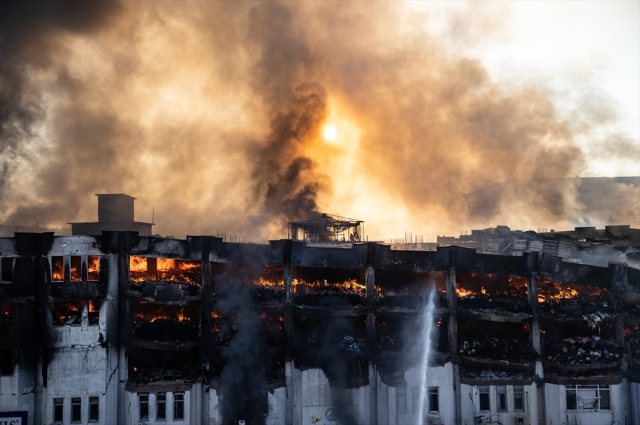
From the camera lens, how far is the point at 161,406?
19.8 m

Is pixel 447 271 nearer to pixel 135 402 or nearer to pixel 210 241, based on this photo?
pixel 210 241

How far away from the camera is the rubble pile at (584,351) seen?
734 inches

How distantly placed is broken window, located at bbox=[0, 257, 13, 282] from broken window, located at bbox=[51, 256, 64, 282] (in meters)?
2.08

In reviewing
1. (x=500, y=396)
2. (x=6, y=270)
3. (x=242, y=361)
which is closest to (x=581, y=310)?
(x=500, y=396)

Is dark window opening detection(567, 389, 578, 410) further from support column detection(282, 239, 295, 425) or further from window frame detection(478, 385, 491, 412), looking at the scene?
support column detection(282, 239, 295, 425)

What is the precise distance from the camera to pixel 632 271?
59.8 feet

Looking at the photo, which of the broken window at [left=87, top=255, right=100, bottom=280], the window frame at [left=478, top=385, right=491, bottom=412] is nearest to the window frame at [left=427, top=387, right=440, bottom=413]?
the window frame at [left=478, top=385, right=491, bottom=412]

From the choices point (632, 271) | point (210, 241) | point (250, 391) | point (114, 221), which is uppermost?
point (114, 221)

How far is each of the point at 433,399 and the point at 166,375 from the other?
14.8 m

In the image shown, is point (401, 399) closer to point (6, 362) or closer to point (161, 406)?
point (161, 406)

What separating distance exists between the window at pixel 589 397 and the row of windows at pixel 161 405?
67.8 ft

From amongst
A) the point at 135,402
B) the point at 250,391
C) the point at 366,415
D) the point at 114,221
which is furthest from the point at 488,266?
the point at 114,221

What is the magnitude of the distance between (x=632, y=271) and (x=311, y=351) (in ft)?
56.1

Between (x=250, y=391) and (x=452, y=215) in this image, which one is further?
(x=452, y=215)
